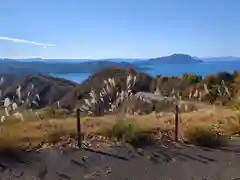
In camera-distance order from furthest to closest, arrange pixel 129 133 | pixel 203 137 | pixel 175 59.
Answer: pixel 175 59 → pixel 203 137 → pixel 129 133

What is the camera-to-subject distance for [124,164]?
22.1 ft

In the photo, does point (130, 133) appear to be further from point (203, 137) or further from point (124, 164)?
point (203, 137)

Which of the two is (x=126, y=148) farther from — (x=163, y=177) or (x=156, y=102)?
(x=156, y=102)

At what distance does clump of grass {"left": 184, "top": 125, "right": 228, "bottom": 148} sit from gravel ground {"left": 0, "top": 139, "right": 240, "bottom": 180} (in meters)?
0.36

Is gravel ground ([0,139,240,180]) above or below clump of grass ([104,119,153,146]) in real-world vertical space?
below

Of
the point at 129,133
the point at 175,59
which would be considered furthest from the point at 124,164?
the point at 175,59

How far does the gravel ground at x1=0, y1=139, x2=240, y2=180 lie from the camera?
6.25 m

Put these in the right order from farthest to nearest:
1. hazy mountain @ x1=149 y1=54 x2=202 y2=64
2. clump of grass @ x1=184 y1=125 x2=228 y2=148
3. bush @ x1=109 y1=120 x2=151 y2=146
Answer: hazy mountain @ x1=149 y1=54 x2=202 y2=64, clump of grass @ x1=184 y1=125 x2=228 y2=148, bush @ x1=109 y1=120 x2=151 y2=146

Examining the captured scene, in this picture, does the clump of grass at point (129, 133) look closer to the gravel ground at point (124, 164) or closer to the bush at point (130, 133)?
the bush at point (130, 133)

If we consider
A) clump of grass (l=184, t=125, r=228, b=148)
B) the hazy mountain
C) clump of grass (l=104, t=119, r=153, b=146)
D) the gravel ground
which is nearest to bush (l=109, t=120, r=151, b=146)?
clump of grass (l=104, t=119, r=153, b=146)

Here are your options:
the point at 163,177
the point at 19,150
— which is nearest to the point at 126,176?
the point at 163,177

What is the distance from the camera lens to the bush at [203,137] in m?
8.11

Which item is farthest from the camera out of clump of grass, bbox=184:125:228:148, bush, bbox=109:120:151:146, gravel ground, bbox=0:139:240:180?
clump of grass, bbox=184:125:228:148

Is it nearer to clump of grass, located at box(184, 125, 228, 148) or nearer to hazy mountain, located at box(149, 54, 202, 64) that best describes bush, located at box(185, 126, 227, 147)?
clump of grass, located at box(184, 125, 228, 148)
